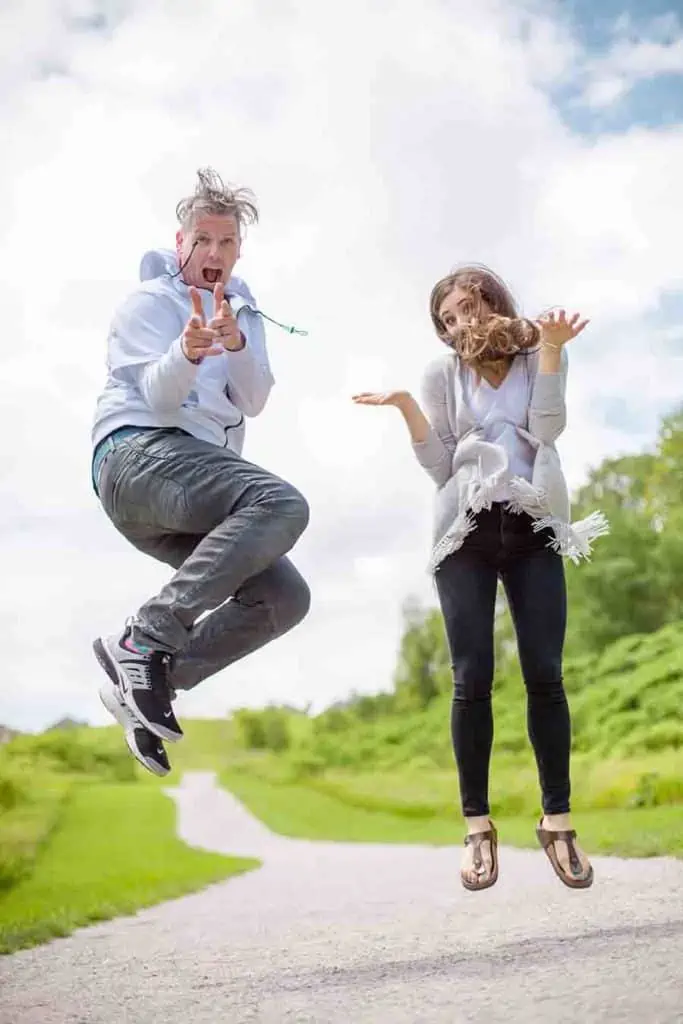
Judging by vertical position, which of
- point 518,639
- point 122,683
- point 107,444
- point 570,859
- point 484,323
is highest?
point 484,323

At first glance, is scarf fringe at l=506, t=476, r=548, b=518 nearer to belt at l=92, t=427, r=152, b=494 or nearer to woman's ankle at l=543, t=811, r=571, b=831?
woman's ankle at l=543, t=811, r=571, b=831

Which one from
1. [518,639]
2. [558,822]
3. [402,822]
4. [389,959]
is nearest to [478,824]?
[558,822]

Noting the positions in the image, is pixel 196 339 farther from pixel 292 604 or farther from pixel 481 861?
pixel 481 861

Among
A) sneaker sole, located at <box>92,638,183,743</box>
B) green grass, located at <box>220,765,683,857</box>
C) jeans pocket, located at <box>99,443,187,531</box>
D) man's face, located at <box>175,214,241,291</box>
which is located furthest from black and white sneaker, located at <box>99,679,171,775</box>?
green grass, located at <box>220,765,683,857</box>

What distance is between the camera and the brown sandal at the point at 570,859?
7.68 feet

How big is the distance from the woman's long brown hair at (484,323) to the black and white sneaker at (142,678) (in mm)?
915

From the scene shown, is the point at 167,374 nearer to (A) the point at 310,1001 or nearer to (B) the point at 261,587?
(B) the point at 261,587

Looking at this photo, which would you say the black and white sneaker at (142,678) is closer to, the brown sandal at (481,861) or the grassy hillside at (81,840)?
the brown sandal at (481,861)

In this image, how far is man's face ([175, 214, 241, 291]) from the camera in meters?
2.47

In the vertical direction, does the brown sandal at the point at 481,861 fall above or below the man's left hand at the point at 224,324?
below

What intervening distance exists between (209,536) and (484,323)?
2.52 feet

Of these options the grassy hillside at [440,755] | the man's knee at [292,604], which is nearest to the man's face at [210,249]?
the man's knee at [292,604]

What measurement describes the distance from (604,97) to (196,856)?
3.20 metres

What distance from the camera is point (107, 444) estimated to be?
A: 7.70 ft
